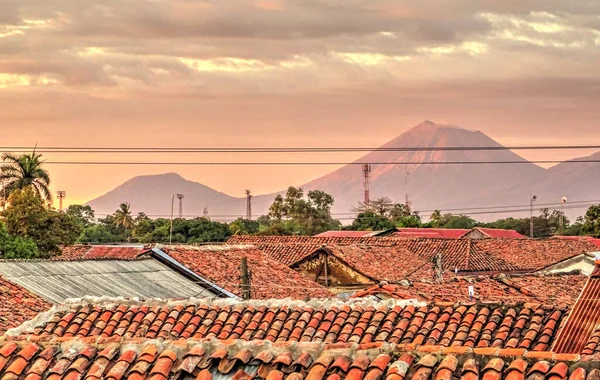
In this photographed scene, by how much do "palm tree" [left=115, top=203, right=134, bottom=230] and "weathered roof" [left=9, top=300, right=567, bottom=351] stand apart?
11261 cm

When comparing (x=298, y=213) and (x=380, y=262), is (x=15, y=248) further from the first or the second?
(x=298, y=213)

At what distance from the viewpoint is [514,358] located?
912 centimetres

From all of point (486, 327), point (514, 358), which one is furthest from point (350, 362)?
point (486, 327)

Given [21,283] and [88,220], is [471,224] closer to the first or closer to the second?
[88,220]

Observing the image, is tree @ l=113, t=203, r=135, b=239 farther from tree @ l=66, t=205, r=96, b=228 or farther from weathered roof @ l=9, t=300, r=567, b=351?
weathered roof @ l=9, t=300, r=567, b=351

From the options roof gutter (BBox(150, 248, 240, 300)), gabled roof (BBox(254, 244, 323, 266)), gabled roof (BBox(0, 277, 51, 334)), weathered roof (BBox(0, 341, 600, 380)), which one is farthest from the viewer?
gabled roof (BBox(254, 244, 323, 266))

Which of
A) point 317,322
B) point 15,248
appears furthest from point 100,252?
point 317,322

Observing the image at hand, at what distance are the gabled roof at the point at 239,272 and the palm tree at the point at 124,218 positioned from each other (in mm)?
89074

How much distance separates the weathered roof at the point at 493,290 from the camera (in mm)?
23633

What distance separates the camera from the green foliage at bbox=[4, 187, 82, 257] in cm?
4600

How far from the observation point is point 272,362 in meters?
9.53

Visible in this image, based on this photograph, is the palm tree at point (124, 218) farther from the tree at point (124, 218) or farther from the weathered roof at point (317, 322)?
the weathered roof at point (317, 322)

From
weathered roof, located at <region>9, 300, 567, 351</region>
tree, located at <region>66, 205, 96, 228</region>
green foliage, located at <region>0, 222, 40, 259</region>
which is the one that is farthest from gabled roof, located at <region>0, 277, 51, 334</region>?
tree, located at <region>66, 205, 96, 228</region>

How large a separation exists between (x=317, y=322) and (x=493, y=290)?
12447 mm
